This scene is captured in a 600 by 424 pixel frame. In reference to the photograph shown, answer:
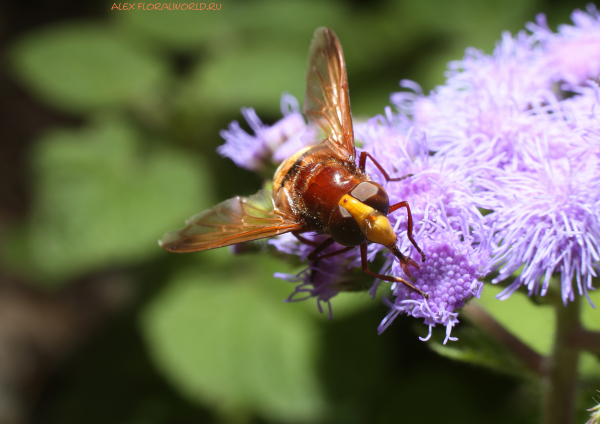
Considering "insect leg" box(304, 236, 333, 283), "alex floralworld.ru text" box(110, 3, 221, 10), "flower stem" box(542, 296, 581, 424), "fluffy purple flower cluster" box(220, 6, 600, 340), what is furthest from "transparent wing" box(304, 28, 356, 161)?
"alex floralworld.ru text" box(110, 3, 221, 10)

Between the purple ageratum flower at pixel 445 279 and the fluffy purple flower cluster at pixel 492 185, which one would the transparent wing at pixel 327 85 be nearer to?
the fluffy purple flower cluster at pixel 492 185

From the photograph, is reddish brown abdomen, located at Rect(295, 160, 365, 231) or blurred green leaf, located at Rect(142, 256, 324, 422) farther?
blurred green leaf, located at Rect(142, 256, 324, 422)

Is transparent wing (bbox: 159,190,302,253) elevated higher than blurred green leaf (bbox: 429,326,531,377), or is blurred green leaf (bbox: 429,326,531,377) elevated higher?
transparent wing (bbox: 159,190,302,253)

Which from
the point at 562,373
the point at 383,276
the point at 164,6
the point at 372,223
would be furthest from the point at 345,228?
the point at 164,6

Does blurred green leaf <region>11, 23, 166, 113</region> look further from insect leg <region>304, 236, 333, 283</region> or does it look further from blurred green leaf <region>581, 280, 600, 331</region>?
blurred green leaf <region>581, 280, 600, 331</region>

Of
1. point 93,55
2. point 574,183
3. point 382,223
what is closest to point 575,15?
point 574,183

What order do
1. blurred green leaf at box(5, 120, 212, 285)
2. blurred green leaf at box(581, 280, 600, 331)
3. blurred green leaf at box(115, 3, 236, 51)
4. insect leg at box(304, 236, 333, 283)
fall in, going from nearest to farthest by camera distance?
insect leg at box(304, 236, 333, 283) < blurred green leaf at box(581, 280, 600, 331) < blurred green leaf at box(5, 120, 212, 285) < blurred green leaf at box(115, 3, 236, 51)

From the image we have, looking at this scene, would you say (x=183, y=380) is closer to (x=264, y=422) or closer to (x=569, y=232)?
(x=264, y=422)

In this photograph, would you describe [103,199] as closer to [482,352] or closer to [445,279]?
[482,352]
